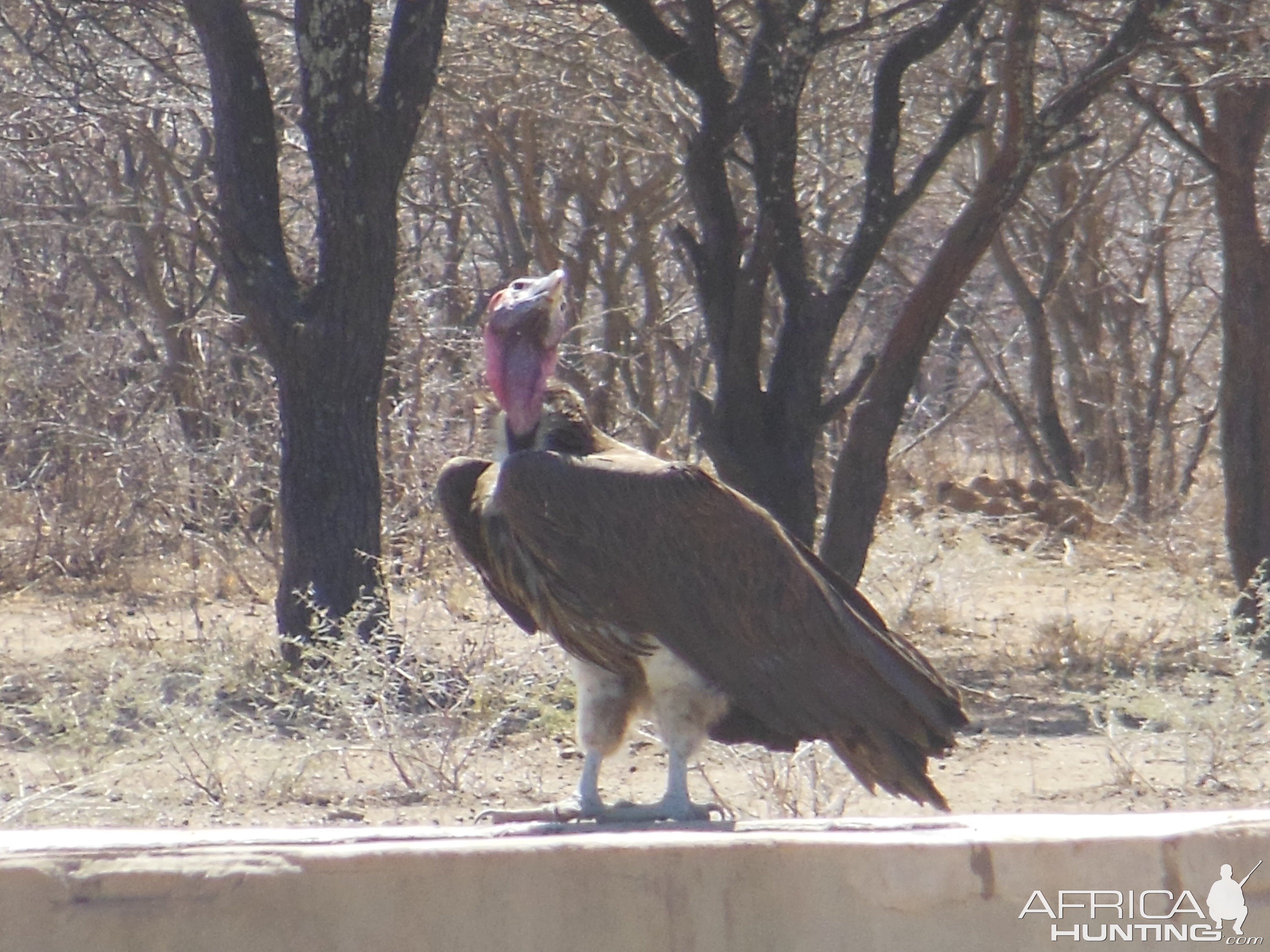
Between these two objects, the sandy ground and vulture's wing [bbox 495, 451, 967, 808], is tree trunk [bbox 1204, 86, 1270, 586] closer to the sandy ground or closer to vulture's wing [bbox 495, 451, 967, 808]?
the sandy ground

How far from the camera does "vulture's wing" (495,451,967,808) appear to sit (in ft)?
13.4

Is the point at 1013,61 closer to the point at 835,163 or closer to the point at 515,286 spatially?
the point at 515,286

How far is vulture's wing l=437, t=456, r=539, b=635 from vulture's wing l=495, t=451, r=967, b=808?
0.29 metres

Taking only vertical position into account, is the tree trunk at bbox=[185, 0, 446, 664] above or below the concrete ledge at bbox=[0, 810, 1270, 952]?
above

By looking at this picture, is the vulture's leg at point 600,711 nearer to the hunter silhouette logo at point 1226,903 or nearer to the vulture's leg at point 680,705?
the vulture's leg at point 680,705

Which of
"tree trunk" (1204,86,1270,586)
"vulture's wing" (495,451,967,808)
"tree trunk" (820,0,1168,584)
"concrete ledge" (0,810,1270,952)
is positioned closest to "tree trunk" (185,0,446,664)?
"tree trunk" (820,0,1168,584)

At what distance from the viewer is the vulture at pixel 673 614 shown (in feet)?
13.4

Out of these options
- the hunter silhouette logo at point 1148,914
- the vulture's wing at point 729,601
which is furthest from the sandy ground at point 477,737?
the hunter silhouette logo at point 1148,914

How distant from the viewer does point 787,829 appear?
3477 millimetres

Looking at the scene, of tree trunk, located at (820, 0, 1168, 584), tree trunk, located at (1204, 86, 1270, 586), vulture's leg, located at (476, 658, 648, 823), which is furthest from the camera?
tree trunk, located at (1204, 86, 1270, 586)

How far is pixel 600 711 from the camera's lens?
4.32 m

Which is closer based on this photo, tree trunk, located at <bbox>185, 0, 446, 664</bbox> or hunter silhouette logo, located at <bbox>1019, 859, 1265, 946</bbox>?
hunter silhouette logo, located at <bbox>1019, 859, 1265, 946</bbox>

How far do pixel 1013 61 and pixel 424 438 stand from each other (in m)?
3.47

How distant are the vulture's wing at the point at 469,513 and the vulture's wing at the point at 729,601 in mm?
291
